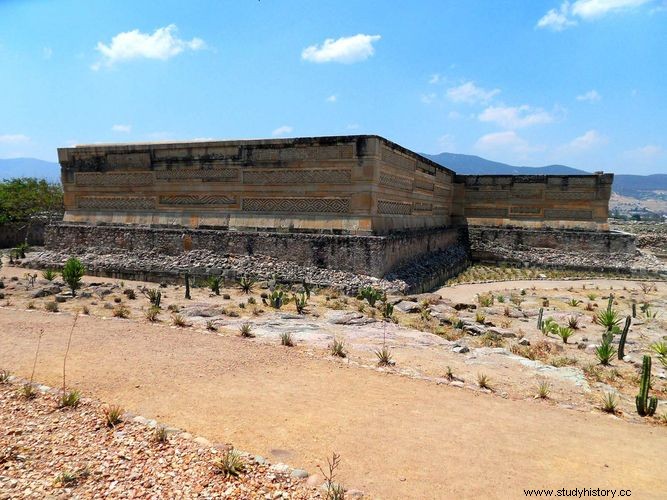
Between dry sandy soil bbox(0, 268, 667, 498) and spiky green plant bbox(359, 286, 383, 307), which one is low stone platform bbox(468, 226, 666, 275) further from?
dry sandy soil bbox(0, 268, 667, 498)

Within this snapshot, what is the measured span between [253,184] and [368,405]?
12.5 meters

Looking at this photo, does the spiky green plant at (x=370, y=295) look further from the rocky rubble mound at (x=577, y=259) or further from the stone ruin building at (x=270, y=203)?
the rocky rubble mound at (x=577, y=259)

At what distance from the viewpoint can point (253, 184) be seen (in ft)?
55.5

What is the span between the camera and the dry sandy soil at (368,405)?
4.27 meters

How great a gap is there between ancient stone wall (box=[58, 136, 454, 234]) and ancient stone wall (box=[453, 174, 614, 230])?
301 inches

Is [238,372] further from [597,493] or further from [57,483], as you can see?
[597,493]

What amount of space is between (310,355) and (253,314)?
336 centimetres

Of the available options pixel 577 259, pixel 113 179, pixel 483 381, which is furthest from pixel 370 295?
pixel 577 259

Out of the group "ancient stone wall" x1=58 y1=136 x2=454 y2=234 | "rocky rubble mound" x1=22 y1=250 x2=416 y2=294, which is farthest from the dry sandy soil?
"ancient stone wall" x1=58 y1=136 x2=454 y2=234

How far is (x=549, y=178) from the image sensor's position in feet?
84.0

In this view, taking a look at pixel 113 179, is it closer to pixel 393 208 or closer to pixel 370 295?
pixel 393 208

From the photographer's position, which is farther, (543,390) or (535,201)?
(535,201)

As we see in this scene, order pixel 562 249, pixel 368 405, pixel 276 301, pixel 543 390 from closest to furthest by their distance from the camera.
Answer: pixel 368 405 < pixel 543 390 < pixel 276 301 < pixel 562 249

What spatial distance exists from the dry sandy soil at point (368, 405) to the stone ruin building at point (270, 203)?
6.63 metres
